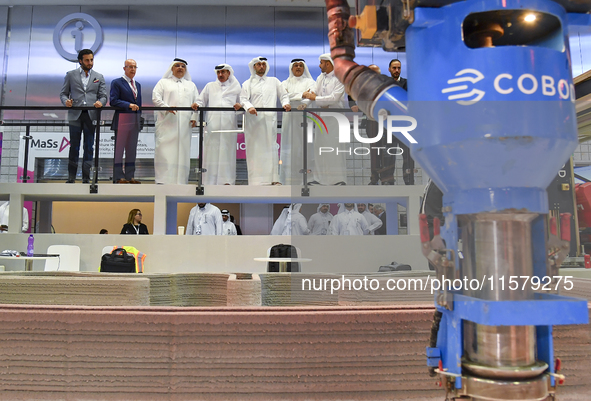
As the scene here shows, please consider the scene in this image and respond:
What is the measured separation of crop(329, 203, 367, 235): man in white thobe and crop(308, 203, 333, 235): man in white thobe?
17 mm

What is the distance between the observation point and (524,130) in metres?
0.67

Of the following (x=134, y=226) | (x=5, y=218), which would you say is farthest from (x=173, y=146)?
(x=5, y=218)

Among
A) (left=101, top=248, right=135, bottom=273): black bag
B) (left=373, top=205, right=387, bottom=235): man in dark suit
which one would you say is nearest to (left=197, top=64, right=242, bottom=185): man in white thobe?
(left=101, top=248, right=135, bottom=273): black bag

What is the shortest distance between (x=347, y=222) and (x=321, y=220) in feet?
0.26

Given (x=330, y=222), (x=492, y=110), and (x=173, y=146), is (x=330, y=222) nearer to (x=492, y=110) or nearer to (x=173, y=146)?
(x=492, y=110)

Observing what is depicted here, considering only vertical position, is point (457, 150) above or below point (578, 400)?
above

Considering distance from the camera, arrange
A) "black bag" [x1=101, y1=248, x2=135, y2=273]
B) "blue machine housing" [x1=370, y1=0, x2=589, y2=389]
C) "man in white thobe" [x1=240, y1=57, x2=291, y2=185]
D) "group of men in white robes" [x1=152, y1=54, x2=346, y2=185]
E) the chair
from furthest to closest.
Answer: "group of men in white robes" [x1=152, y1=54, x2=346, y2=185]
"man in white thobe" [x1=240, y1=57, x2=291, y2=185]
the chair
"black bag" [x1=101, y1=248, x2=135, y2=273]
"blue machine housing" [x1=370, y1=0, x2=589, y2=389]

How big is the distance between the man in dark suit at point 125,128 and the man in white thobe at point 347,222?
5296mm

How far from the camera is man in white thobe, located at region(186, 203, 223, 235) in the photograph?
275 inches

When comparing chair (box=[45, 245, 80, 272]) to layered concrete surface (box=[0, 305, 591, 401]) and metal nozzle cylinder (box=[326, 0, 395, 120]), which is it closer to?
layered concrete surface (box=[0, 305, 591, 401])

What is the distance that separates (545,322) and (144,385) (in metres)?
0.71

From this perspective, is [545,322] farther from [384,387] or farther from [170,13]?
[170,13]

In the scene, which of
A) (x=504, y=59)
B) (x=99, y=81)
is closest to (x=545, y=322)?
(x=504, y=59)

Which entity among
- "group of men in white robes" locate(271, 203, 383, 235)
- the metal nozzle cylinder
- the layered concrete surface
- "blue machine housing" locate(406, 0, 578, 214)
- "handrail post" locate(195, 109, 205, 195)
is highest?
"handrail post" locate(195, 109, 205, 195)
